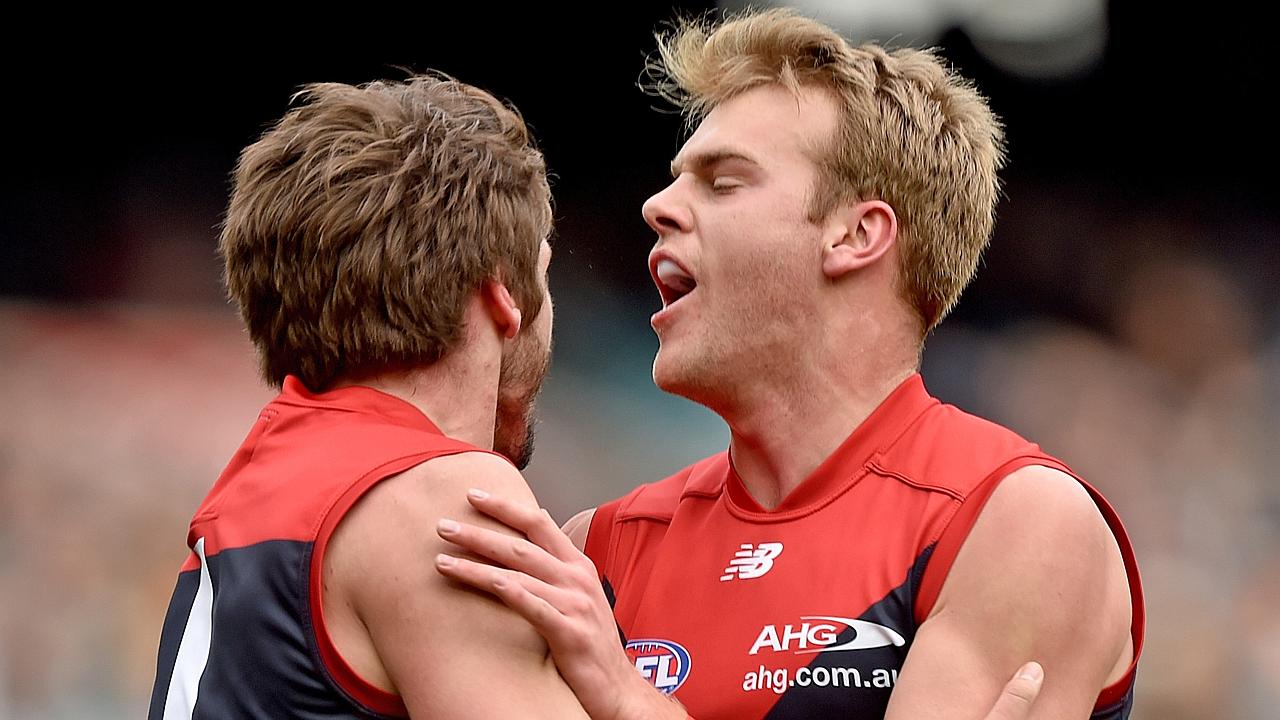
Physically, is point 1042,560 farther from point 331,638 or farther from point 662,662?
point 331,638

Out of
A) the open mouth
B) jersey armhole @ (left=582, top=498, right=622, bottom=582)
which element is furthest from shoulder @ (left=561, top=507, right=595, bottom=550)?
the open mouth

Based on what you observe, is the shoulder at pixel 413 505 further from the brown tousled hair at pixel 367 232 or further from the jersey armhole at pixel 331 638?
the brown tousled hair at pixel 367 232

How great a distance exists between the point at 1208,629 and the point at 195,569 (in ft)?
18.3

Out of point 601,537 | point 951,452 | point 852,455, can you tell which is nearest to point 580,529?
point 601,537

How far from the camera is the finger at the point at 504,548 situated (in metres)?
1.93

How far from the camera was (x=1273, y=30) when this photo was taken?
6.89 m

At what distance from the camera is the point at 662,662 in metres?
2.61

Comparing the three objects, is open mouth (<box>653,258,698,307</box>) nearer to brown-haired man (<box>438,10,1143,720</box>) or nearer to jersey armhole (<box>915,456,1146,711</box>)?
brown-haired man (<box>438,10,1143,720</box>)

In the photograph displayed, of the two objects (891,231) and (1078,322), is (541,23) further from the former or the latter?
(891,231)

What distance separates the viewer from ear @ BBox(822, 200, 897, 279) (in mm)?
2826

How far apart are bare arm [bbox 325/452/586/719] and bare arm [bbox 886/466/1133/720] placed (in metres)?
0.62

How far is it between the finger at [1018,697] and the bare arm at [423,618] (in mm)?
673

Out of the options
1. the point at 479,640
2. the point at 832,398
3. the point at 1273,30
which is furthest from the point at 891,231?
the point at 1273,30

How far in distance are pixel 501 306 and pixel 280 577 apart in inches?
24.6
